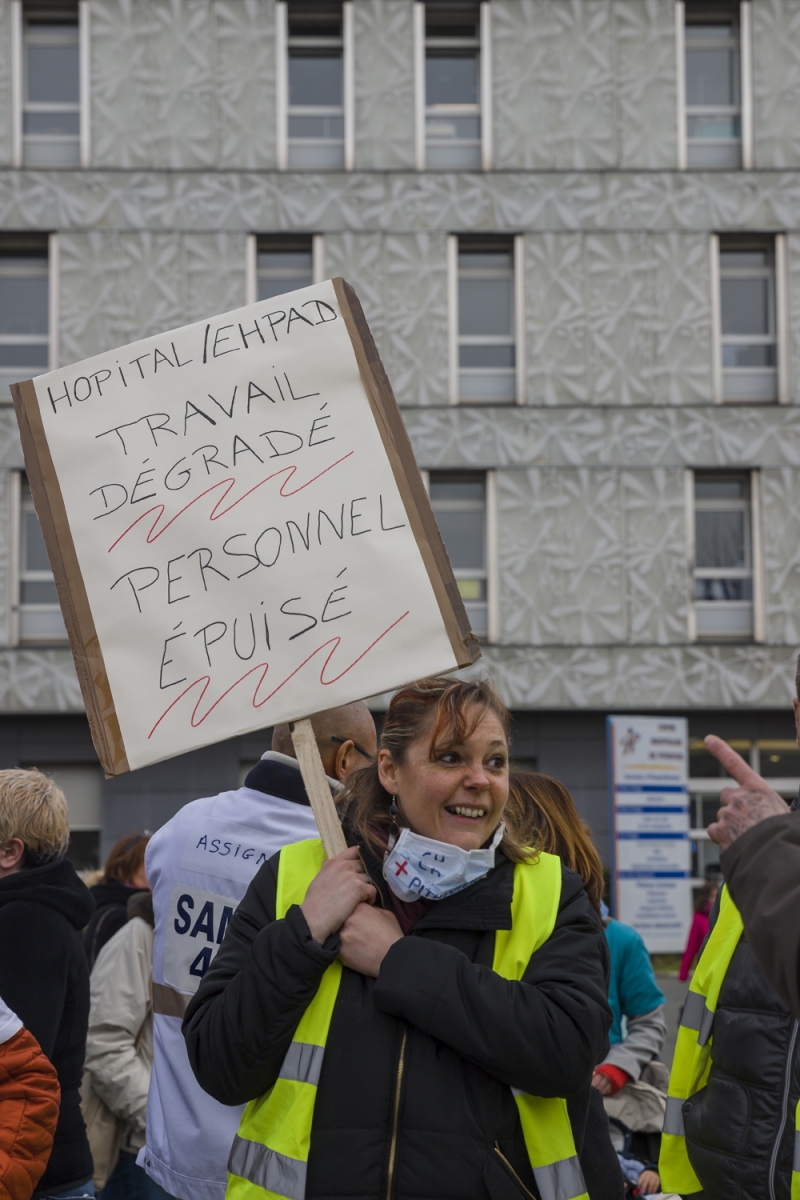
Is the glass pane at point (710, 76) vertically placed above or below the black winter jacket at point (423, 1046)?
above

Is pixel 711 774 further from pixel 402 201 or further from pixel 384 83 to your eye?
pixel 384 83

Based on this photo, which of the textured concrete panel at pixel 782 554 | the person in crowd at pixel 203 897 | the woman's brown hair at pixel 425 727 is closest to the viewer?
the woman's brown hair at pixel 425 727

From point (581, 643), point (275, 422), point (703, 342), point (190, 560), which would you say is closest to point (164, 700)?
point (190, 560)

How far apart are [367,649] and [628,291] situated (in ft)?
62.1

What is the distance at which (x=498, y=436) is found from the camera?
67.6 ft

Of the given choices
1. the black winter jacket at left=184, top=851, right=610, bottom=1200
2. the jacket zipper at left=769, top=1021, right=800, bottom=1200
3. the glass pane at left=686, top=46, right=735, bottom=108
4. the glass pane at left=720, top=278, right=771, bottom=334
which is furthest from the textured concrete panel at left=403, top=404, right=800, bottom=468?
the black winter jacket at left=184, top=851, right=610, bottom=1200

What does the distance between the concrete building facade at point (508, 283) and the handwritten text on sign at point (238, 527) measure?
17.5 m

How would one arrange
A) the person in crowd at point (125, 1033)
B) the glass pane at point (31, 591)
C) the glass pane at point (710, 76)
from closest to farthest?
the person in crowd at point (125, 1033), the glass pane at point (31, 591), the glass pane at point (710, 76)

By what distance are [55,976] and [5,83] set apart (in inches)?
786

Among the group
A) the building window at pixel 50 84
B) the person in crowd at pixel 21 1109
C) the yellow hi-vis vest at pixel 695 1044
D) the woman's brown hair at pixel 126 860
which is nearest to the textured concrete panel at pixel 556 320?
the building window at pixel 50 84

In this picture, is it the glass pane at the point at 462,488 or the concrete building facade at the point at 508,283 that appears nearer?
the concrete building facade at the point at 508,283

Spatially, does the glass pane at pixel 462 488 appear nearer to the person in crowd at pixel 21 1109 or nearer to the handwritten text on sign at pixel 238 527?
the handwritten text on sign at pixel 238 527

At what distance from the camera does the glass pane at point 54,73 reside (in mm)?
21328

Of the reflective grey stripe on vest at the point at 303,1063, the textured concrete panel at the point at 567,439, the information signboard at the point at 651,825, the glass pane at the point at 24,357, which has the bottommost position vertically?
the information signboard at the point at 651,825
